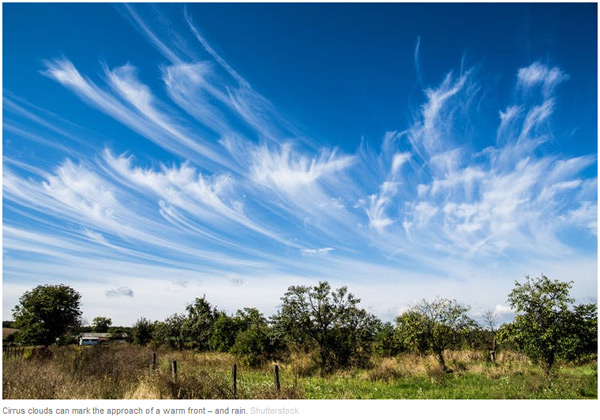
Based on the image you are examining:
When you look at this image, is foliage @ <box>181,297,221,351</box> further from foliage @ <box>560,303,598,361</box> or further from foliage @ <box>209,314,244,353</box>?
foliage @ <box>560,303,598,361</box>

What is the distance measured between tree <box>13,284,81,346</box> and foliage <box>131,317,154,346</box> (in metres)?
10.1

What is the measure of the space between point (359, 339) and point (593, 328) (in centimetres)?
1024

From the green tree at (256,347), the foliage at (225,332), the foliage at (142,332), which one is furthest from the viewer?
the foliage at (142,332)

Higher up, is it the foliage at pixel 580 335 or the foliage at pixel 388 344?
the foliage at pixel 580 335

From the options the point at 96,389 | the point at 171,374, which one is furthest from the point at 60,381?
the point at 171,374

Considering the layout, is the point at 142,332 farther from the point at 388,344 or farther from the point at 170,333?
the point at 388,344

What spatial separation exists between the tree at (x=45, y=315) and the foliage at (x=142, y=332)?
10135 millimetres

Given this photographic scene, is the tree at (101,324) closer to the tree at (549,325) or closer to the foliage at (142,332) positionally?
the foliage at (142,332)

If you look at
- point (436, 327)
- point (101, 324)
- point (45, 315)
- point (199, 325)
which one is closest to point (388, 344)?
point (436, 327)

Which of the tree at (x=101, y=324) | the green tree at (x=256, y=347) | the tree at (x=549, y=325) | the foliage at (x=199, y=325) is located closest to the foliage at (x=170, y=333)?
the foliage at (x=199, y=325)

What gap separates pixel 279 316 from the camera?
1903cm

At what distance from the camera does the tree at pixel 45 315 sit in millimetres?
35438

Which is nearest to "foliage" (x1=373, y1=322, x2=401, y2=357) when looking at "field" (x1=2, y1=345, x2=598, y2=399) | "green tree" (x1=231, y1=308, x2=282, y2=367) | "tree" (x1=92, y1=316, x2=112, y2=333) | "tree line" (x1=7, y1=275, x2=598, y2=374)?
"tree line" (x1=7, y1=275, x2=598, y2=374)
